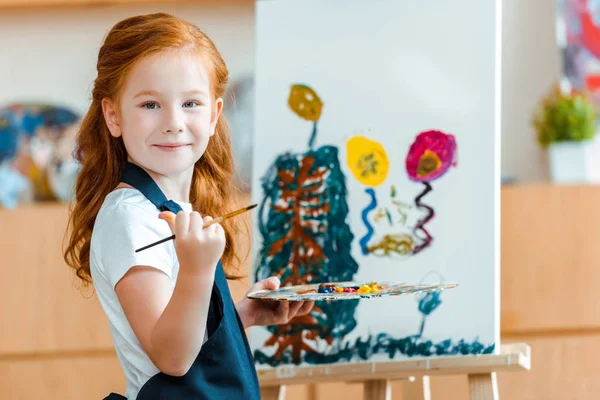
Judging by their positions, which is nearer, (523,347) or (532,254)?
(523,347)

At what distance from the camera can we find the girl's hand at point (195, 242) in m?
1.04

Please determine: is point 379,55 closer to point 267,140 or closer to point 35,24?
point 267,140

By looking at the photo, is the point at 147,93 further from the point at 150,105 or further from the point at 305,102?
the point at 305,102

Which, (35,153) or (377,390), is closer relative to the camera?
(377,390)

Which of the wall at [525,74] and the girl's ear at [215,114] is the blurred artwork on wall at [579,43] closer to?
the wall at [525,74]

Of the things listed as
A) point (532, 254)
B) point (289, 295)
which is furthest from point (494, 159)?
point (532, 254)

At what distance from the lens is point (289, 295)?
1.32 m

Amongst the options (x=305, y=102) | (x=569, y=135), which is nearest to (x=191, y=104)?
(x=305, y=102)

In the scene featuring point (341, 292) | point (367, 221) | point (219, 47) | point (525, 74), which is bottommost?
point (341, 292)

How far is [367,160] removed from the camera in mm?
1770

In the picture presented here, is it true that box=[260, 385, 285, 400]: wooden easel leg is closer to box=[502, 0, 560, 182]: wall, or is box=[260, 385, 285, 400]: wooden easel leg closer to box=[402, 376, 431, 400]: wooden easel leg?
box=[402, 376, 431, 400]: wooden easel leg

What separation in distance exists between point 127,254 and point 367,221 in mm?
727

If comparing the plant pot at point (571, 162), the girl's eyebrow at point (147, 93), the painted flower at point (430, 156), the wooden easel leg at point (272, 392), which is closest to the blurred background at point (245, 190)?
the plant pot at point (571, 162)

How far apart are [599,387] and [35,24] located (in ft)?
7.12
